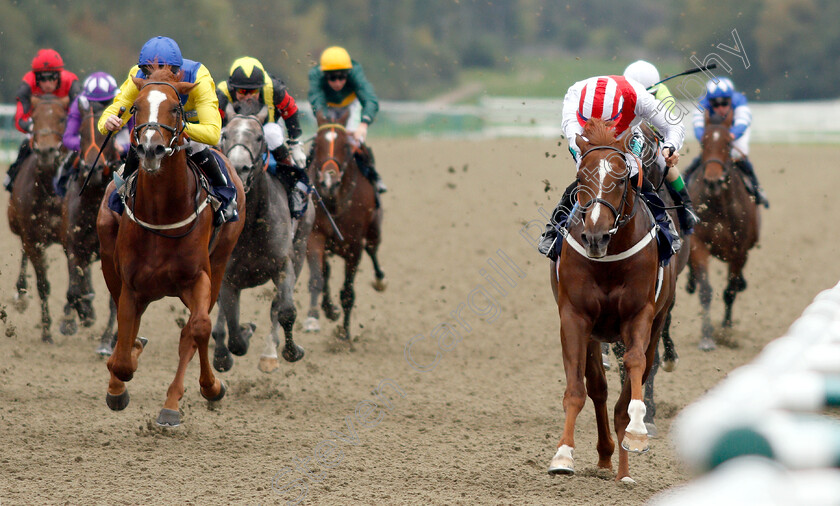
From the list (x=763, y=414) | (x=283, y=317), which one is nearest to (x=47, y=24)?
(x=283, y=317)

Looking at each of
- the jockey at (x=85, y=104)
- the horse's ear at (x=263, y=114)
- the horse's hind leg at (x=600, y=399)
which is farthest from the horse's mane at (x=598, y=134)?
the jockey at (x=85, y=104)

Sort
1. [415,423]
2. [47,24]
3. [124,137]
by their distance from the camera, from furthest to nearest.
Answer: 1. [47,24]
2. [124,137]
3. [415,423]

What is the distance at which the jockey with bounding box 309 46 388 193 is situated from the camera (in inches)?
367

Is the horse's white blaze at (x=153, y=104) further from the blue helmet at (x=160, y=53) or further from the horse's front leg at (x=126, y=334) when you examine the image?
the horse's front leg at (x=126, y=334)

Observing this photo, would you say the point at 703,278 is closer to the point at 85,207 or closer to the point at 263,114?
the point at 263,114

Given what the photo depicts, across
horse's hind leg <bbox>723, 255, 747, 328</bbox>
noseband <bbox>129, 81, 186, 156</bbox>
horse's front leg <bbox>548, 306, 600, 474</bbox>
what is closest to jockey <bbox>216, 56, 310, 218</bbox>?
noseband <bbox>129, 81, 186, 156</bbox>

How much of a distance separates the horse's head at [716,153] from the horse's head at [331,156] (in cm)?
321

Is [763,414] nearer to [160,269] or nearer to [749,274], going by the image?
[160,269]

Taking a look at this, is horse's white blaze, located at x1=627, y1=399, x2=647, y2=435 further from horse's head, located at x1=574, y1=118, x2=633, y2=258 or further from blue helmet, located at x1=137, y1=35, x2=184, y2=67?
blue helmet, located at x1=137, y1=35, x2=184, y2=67

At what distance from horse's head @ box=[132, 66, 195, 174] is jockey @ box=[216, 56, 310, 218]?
64.2 inches

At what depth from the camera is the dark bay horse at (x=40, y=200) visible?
346 inches

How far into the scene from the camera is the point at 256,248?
23.2ft

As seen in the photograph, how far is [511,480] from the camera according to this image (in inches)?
205

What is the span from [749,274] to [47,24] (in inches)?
1061
